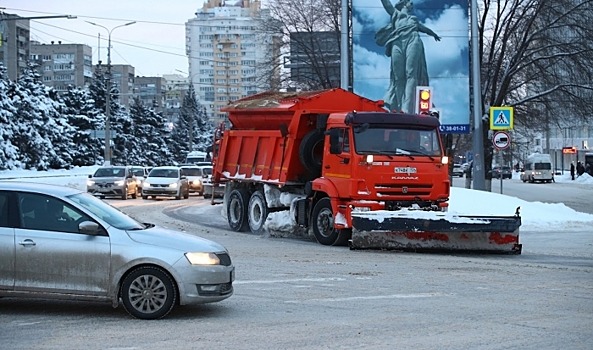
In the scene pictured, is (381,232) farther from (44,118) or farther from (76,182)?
(44,118)

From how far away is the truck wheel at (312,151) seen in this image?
2123cm

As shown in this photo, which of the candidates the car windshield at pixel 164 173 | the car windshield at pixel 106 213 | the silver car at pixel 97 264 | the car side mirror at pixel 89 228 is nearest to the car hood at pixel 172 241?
the silver car at pixel 97 264

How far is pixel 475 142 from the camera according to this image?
35.3m

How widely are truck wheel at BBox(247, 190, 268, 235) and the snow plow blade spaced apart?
5241 mm

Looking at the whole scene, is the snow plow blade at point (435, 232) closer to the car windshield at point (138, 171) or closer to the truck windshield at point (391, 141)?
the truck windshield at point (391, 141)

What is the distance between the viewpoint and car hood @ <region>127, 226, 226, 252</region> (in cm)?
1002

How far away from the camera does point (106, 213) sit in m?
10.4

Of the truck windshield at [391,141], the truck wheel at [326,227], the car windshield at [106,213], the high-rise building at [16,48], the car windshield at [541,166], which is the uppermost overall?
the high-rise building at [16,48]

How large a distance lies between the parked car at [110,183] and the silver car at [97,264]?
32.6 meters

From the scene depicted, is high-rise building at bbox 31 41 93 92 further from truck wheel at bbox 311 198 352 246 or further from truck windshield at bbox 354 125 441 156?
truck windshield at bbox 354 125 441 156

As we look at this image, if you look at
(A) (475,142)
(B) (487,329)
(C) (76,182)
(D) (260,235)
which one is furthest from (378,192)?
(C) (76,182)

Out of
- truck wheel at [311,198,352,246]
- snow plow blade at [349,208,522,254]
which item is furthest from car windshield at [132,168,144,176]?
snow plow blade at [349,208,522,254]

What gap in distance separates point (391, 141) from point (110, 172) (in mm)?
26463

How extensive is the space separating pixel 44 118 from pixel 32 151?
3100mm
